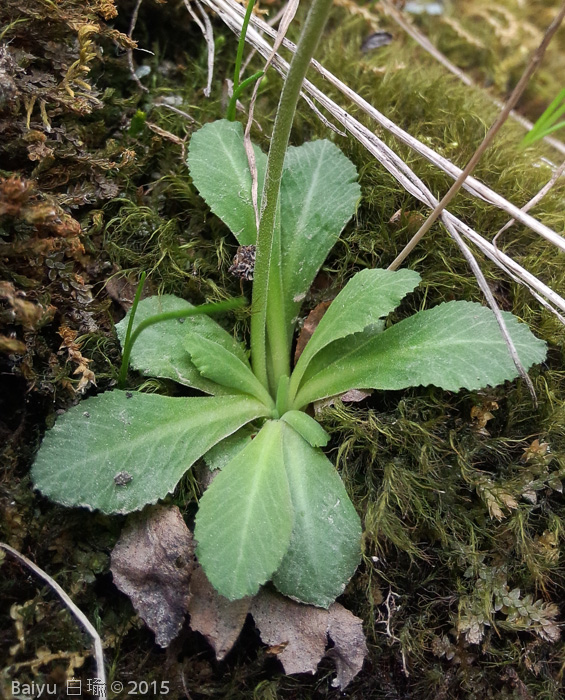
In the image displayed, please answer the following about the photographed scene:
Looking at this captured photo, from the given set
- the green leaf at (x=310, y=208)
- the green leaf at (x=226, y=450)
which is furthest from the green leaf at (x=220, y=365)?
the green leaf at (x=310, y=208)

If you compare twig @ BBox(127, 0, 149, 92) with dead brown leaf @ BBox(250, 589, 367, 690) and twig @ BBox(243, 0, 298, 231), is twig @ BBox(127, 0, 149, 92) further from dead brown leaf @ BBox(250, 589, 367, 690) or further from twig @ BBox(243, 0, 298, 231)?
dead brown leaf @ BBox(250, 589, 367, 690)

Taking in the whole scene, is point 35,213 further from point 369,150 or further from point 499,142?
point 499,142

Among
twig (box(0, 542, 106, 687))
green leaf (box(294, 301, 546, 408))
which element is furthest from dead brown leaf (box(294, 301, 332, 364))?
twig (box(0, 542, 106, 687))

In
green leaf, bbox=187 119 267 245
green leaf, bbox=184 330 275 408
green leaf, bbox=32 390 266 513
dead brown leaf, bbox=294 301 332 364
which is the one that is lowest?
green leaf, bbox=32 390 266 513

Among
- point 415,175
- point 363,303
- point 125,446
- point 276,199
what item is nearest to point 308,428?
point 363,303

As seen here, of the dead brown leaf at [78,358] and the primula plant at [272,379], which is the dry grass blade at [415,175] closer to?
the primula plant at [272,379]

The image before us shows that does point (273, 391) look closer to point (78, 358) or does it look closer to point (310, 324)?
point (310, 324)
